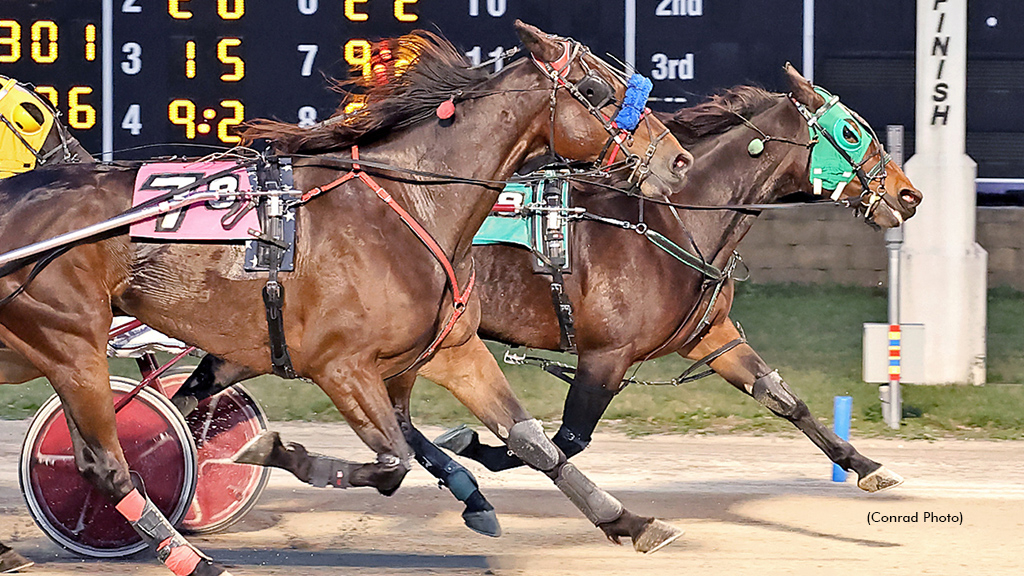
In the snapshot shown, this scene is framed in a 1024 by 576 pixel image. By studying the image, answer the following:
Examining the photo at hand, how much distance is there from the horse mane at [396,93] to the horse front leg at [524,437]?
2.59 ft

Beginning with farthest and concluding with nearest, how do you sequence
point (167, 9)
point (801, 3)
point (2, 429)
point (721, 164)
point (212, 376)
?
point (801, 3) < point (167, 9) < point (2, 429) < point (721, 164) < point (212, 376)

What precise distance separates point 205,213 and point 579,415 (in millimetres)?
1630

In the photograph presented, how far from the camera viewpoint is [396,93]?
4.98 meters

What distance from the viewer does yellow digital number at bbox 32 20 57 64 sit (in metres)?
9.48

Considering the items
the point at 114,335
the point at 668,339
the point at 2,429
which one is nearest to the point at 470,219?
the point at 668,339

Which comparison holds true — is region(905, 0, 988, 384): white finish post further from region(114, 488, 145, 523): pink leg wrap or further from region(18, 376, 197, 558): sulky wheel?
region(114, 488, 145, 523): pink leg wrap

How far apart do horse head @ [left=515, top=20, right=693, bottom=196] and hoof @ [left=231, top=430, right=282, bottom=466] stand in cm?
132

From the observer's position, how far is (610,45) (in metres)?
10.1

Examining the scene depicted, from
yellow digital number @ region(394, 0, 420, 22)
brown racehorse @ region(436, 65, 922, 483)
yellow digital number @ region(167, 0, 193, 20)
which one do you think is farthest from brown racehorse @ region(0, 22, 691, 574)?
yellow digital number @ region(167, 0, 193, 20)

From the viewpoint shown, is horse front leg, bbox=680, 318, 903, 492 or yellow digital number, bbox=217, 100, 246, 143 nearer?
horse front leg, bbox=680, 318, 903, 492

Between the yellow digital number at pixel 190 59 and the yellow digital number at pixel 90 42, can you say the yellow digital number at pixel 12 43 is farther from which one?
the yellow digital number at pixel 190 59

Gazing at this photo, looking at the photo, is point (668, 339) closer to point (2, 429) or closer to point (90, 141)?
point (2, 429)

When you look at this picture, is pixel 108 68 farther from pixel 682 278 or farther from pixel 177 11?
pixel 682 278

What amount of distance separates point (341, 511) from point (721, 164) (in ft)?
6.87
